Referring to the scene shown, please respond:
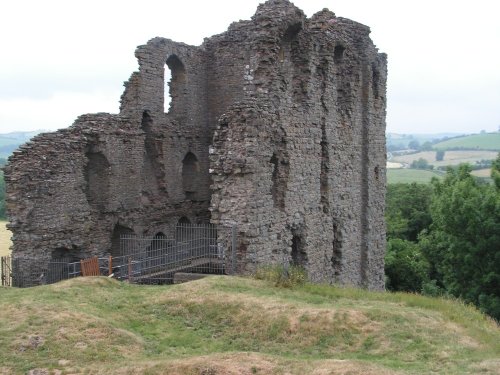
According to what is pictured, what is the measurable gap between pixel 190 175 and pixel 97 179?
543cm

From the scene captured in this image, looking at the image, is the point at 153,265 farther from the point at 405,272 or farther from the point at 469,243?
the point at 405,272

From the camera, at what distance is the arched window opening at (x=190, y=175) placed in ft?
83.5

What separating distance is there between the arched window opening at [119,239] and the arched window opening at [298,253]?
5.36 m

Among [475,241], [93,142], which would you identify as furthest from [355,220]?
[93,142]

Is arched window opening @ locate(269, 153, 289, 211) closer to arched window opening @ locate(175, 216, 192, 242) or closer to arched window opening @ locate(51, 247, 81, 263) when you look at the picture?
arched window opening @ locate(175, 216, 192, 242)

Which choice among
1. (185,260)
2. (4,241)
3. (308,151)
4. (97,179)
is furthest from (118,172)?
(4,241)

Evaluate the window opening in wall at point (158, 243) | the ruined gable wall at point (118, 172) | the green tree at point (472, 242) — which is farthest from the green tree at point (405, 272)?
the window opening in wall at point (158, 243)

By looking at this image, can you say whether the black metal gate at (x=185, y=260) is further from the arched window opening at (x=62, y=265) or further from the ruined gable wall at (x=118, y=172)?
the ruined gable wall at (x=118, y=172)

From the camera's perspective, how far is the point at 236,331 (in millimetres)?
12227

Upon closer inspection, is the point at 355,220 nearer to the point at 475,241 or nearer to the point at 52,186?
the point at 475,241

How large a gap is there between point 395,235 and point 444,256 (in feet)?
45.5

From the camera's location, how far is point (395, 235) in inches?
1626

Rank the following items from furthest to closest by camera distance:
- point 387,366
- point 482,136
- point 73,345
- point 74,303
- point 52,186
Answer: point 482,136
point 52,186
point 74,303
point 73,345
point 387,366

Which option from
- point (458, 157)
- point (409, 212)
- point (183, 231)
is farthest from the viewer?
point (458, 157)
